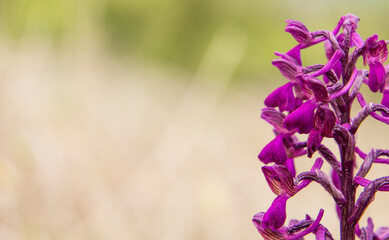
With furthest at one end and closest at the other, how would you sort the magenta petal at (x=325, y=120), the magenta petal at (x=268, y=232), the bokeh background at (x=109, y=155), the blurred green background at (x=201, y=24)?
the blurred green background at (x=201, y=24), the bokeh background at (x=109, y=155), the magenta petal at (x=268, y=232), the magenta petal at (x=325, y=120)

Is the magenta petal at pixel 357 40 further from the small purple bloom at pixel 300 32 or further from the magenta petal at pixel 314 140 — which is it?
the magenta petal at pixel 314 140

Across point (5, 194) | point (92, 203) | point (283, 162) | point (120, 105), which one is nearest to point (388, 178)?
point (283, 162)

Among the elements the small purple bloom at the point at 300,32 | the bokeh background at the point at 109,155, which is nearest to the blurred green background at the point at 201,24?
the bokeh background at the point at 109,155

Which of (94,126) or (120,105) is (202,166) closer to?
(94,126)

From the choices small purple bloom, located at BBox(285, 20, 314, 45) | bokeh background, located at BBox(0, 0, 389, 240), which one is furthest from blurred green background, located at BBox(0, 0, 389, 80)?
small purple bloom, located at BBox(285, 20, 314, 45)

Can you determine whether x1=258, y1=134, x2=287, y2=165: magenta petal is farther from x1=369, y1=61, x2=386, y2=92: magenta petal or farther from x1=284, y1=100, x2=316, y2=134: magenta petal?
x1=369, y1=61, x2=386, y2=92: magenta petal

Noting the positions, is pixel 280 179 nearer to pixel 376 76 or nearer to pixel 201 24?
pixel 376 76

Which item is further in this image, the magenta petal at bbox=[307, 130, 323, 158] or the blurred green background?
the blurred green background
